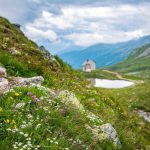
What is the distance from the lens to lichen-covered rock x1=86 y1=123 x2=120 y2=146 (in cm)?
1166

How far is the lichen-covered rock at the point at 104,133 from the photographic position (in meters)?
11.7

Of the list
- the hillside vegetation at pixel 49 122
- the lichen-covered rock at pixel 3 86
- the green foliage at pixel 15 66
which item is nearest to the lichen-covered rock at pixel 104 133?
the hillside vegetation at pixel 49 122

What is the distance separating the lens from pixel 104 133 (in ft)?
39.5

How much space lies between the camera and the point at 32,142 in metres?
9.16

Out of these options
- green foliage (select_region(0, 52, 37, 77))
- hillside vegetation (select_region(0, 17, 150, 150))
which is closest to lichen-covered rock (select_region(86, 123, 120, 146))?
hillside vegetation (select_region(0, 17, 150, 150))

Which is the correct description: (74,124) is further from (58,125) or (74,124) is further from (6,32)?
(6,32)

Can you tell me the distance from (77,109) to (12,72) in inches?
201

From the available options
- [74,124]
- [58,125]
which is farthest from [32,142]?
[74,124]

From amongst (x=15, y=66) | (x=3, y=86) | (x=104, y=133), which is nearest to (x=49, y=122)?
(x=104, y=133)

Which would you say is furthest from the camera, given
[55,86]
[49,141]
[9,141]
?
[55,86]

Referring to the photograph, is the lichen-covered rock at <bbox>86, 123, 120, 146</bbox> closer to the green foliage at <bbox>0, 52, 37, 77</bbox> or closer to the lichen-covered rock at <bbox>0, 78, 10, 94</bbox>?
the lichen-covered rock at <bbox>0, 78, 10, 94</bbox>

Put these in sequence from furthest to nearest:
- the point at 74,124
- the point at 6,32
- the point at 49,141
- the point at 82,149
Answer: the point at 6,32, the point at 74,124, the point at 82,149, the point at 49,141

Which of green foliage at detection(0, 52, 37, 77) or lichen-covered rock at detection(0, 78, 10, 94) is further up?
green foliage at detection(0, 52, 37, 77)

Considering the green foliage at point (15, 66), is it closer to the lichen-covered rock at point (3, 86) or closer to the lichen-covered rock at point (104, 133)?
the lichen-covered rock at point (3, 86)
